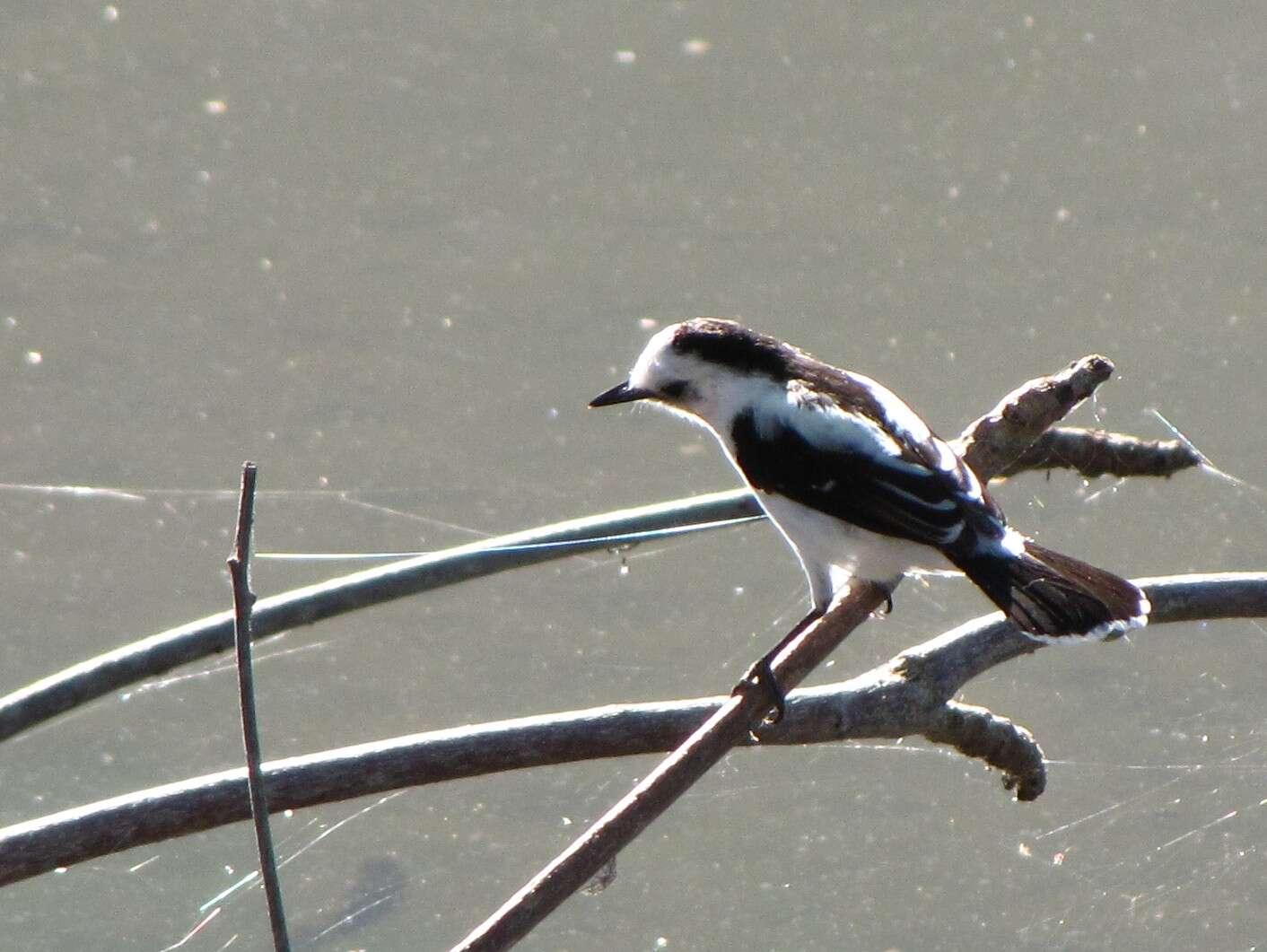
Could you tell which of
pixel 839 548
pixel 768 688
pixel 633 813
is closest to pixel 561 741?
pixel 768 688

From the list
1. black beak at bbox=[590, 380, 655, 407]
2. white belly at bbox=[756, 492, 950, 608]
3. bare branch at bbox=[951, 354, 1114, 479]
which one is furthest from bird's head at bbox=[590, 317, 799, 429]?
bare branch at bbox=[951, 354, 1114, 479]

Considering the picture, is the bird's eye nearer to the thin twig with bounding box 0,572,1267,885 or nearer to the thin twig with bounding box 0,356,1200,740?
the thin twig with bounding box 0,356,1200,740

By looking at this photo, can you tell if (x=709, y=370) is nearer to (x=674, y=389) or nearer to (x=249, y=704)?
(x=674, y=389)

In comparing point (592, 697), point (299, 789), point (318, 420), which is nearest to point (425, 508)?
point (318, 420)

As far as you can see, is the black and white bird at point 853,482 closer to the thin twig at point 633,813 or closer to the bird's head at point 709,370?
the bird's head at point 709,370

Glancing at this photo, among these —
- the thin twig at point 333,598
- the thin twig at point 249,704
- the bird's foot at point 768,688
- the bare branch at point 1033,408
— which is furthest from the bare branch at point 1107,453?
the thin twig at point 249,704

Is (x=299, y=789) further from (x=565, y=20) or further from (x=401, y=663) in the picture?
(x=565, y=20)

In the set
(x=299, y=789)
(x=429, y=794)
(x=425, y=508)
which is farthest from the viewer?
(x=425, y=508)
